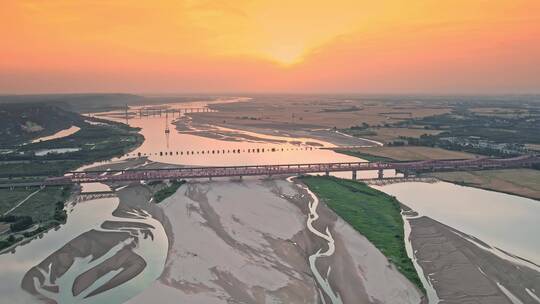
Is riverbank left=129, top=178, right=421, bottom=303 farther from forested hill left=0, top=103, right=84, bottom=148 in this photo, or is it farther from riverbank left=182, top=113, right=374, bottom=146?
forested hill left=0, top=103, right=84, bottom=148

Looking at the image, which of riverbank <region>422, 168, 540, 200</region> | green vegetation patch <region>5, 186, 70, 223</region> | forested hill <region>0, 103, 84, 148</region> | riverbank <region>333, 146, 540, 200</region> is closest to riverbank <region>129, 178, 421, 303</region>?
green vegetation patch <region>5, 186, 70, 223</region>

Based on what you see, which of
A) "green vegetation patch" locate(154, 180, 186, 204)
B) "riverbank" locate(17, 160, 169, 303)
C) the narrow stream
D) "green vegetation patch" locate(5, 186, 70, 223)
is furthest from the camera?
"green vegetation patch" locate(154, 180, 186, 204)

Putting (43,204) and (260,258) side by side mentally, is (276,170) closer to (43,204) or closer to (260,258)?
(260,258)

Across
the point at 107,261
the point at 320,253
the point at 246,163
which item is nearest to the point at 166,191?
the point at 107,261

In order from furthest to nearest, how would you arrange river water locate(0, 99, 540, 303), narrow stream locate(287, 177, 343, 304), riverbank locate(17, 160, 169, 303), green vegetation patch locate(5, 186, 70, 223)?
green vegetation patch locate(5, 186, 70, 223) < river water locate(0, 99, 540, 303) < riverbank locate(17, 160, 169, 303) < narrow stream locate(287, 177, 343, 304)

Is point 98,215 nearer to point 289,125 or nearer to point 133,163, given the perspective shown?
point 133,163

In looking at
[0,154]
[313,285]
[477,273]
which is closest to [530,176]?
[477,273]
